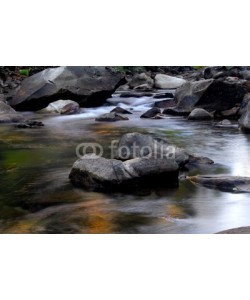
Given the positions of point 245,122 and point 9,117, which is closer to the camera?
point 245,122

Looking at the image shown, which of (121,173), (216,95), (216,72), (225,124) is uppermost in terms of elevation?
(216,72)

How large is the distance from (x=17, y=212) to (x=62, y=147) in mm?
3144

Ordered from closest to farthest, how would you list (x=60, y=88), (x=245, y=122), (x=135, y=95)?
1. (x=245, y=122)
2. (x=60, y=88)
3. (x=135, y=95)

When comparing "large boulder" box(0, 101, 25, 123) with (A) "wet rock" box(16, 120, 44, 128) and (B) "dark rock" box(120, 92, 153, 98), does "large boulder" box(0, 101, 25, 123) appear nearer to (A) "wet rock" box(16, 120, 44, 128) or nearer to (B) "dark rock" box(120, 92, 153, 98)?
(A) "wet rock" box(16, 120, 44, 128)

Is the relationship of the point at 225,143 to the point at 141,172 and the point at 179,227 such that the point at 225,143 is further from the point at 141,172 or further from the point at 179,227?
the point at 179,227

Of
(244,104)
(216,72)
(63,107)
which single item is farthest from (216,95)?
(216,72)

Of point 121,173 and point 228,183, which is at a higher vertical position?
point 121,173

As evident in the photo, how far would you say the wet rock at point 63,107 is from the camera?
1192 centimetres

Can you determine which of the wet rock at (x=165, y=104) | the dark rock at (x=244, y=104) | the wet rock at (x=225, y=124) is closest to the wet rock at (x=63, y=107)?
the wet rock at (x=165, y=104)

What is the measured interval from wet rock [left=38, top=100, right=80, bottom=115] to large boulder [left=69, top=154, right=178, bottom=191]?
7.13 meters

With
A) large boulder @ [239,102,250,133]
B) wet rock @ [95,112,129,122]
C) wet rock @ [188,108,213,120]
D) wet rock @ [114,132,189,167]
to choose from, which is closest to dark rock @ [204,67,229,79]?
wet rock @ [188,108,213,120]

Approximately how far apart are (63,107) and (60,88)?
57 centimetres

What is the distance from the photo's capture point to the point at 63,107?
1200cm

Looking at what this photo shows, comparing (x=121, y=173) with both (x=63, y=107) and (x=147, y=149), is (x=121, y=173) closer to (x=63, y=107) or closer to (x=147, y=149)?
(x=147, y=149)
